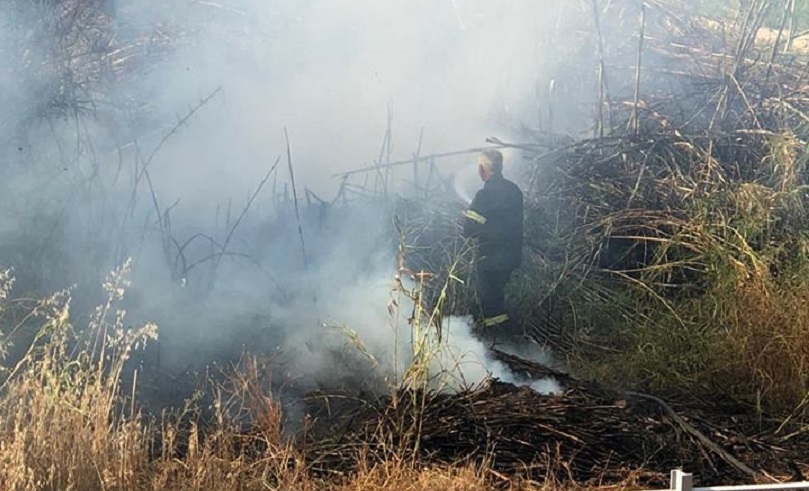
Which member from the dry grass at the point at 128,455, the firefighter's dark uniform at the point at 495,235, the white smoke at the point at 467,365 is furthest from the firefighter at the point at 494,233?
the dry grass at the point at 128,455

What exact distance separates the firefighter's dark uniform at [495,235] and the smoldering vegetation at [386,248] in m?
0.24

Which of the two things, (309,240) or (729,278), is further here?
(309,240)

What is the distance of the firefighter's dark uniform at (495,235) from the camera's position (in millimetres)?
6637

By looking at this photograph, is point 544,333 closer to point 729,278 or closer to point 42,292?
point 729,278

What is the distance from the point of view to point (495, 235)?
6730 mm

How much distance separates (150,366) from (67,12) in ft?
11.0

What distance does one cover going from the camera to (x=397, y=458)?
438 centimetres

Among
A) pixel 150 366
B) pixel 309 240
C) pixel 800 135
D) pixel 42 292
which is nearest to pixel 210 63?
pixel 309 240

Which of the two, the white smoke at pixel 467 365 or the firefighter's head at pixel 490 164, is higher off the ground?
the firefighter's head at pixel 490 164

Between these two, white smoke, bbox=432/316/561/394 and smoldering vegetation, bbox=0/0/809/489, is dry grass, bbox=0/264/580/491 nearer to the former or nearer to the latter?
smoldering vegetation, bbox=0/0/809/489

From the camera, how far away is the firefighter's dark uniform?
261 inches

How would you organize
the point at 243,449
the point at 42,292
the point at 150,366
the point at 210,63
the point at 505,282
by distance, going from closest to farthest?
the point at 243,449, the point at 150,366, the point at 42,292, the point at 505,282, the point at 210,63

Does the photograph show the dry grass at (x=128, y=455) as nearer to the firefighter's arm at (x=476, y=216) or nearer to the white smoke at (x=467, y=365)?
the white smoke at (x=467, y=365)

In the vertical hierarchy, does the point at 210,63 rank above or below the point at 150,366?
above
